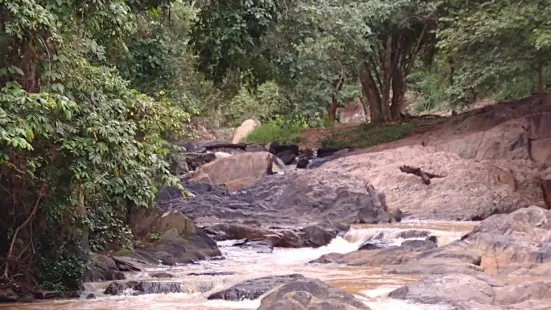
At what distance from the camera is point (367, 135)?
2884 cm

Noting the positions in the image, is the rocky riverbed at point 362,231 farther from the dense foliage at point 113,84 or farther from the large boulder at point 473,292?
the dense foliage at point 113,84

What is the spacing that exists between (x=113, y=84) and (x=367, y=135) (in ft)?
69.5

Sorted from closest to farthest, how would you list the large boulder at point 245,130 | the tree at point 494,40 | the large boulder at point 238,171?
the tree at point 494,40, the large boulder at point 238,171, the large boulder at point 245,130

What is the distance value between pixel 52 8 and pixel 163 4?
138 inches

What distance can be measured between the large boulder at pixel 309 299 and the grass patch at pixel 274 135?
23.7 meters

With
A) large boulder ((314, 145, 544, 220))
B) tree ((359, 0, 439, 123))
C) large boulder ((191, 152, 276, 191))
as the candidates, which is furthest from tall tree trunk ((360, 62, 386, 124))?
large boulder ((191, 152, 276, 191))

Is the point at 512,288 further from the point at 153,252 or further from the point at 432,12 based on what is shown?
the point at 432,12

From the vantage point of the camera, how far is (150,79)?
13414mm

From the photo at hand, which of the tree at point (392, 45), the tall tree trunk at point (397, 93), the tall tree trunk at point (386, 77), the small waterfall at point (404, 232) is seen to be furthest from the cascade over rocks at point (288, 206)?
the tall tree trunk at point (397, 93)

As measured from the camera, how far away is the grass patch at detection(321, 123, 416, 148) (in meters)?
27.4

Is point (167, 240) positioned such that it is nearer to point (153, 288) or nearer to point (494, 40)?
point (153, 288)

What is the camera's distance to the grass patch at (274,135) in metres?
32.3

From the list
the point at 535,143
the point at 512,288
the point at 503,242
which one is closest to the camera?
the point at 512,288

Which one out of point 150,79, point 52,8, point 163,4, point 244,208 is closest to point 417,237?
point 244,208
